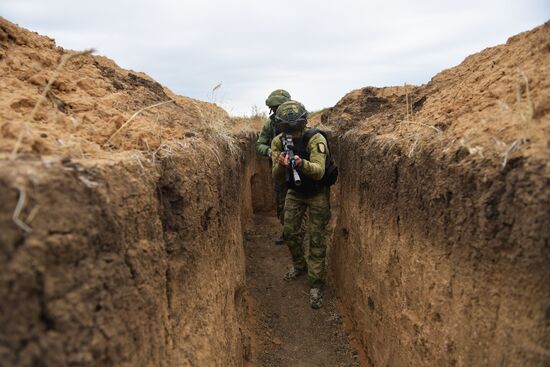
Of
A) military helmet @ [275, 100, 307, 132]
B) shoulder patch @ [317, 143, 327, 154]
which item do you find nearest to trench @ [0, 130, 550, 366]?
shoulder patch @ [317, 143, 327, 154]

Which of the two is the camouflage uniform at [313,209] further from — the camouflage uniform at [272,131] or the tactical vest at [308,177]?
the camouflage uniform at [272,131]

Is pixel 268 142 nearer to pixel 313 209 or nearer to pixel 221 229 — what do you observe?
pixel 313 209

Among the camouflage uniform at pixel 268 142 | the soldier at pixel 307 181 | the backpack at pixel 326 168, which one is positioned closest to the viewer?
the soldier at pixel 307 181

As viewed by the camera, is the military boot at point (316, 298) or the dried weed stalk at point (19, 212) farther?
the military boot at point (316, 298)

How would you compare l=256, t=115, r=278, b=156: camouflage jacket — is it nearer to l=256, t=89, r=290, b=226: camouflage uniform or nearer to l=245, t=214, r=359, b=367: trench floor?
l=256, t=89, r=290, b=226: camouflage uniform

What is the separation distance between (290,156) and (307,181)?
53 cm

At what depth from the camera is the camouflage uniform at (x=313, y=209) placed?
5.20 meters

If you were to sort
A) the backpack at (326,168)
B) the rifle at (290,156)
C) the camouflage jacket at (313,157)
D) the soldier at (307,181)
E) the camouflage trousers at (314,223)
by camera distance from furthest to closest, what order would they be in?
the camouflage trousers at (314,223) → the backpack at (326,168) → the soldier at (307,181) → the camouflage jacket at (313,157) → the rifle at (290,156)

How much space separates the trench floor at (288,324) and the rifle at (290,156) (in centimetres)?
158

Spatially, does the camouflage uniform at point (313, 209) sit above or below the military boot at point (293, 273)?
above

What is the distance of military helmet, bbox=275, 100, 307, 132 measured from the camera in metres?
5.20

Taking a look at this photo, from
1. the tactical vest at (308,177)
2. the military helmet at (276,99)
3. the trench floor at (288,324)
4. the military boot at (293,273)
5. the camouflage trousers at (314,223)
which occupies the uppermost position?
the military helmet at (276,99)

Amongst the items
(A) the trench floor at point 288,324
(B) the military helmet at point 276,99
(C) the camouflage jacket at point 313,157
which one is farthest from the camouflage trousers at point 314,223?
(B) the military helmet at point 276,99

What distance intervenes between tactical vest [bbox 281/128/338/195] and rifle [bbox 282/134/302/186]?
0.17 meters
